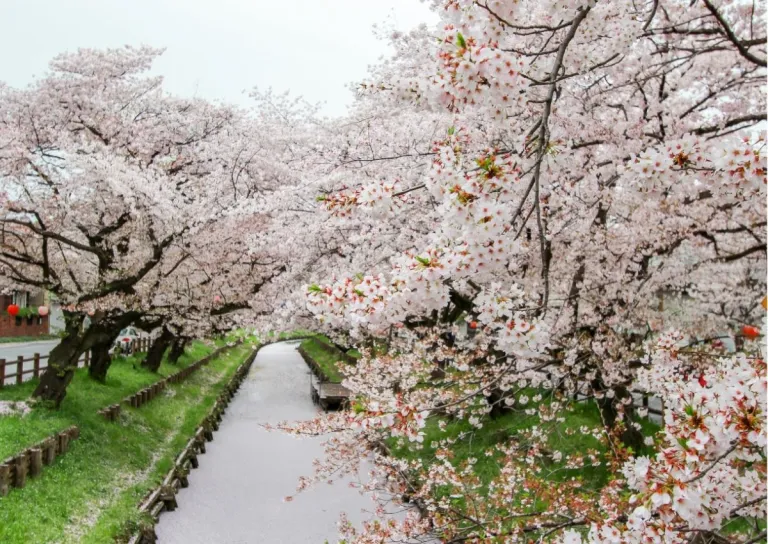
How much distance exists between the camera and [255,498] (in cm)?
1185

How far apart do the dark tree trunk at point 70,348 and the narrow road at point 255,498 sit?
10.4ft

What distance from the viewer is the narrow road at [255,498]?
32.8 feet

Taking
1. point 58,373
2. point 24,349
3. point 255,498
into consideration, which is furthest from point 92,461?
point 24,349

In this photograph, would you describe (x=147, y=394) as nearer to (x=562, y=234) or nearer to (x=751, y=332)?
(x=562, y=234)

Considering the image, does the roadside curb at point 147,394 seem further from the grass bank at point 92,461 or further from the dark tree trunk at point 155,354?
the dark tree trunk at point 155,354

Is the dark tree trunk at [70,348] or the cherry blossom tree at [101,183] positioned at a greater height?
the cherry blossom tree at [101,183]

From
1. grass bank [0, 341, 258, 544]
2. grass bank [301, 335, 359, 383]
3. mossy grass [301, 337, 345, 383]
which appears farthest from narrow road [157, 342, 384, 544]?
mossy grass [301, 337, 345, 383]

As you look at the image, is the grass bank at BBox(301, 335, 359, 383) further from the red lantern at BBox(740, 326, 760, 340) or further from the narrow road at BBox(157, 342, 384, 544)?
the red lantern at BBox(740, 326, 760, 340)

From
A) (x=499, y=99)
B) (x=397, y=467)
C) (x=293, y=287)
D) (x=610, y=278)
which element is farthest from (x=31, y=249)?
(x=499, y=99)

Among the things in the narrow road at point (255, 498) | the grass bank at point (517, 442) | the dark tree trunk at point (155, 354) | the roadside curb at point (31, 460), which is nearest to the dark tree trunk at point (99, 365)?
A: the narrow road at point (255, 498)

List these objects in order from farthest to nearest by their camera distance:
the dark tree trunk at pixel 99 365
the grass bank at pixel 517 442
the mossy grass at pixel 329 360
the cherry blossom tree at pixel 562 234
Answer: the mossy grass at pixel 329 360 < the dark tree trunk at pixel 99 365 < the grass bank at pixel 517 442 < the cherry blossom tree at pixel 562 234

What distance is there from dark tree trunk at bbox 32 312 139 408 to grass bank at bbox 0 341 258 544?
1.48 feet

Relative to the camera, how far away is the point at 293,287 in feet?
50.9

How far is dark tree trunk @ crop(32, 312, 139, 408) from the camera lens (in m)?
12.1
